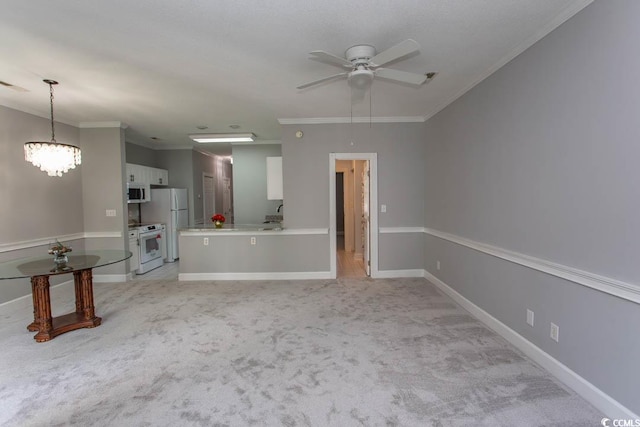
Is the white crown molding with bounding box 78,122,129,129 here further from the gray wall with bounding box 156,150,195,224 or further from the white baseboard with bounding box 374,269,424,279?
the white baseboard with bounding box 374,269,424,279

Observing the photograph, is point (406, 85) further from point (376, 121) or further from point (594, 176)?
point (594, 176)

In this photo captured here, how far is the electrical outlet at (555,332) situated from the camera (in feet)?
7.09

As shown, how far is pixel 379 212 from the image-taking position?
15.7ft

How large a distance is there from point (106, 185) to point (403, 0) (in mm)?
5018

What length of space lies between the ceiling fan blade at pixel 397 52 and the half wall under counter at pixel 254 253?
2988 mm

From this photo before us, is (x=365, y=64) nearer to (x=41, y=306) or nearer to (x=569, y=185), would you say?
(x=569, y=185)

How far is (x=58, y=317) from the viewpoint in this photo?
321cm

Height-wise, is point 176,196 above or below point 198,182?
below

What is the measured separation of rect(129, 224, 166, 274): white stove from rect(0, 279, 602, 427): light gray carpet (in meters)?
1.77

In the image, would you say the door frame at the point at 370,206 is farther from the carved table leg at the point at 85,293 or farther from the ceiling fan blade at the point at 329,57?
the carved table leg at the point at 85,293

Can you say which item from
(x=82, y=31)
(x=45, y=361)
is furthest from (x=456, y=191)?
(x=45, y=361)

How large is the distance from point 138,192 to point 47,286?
304 cm

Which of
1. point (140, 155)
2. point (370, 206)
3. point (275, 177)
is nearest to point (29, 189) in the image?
point (140, 155)

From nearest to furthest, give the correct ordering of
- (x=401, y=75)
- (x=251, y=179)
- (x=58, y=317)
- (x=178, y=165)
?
(x=401, y=75)
(x=58, y=317)
(x=251, y=179)
(x=178, y=165)
